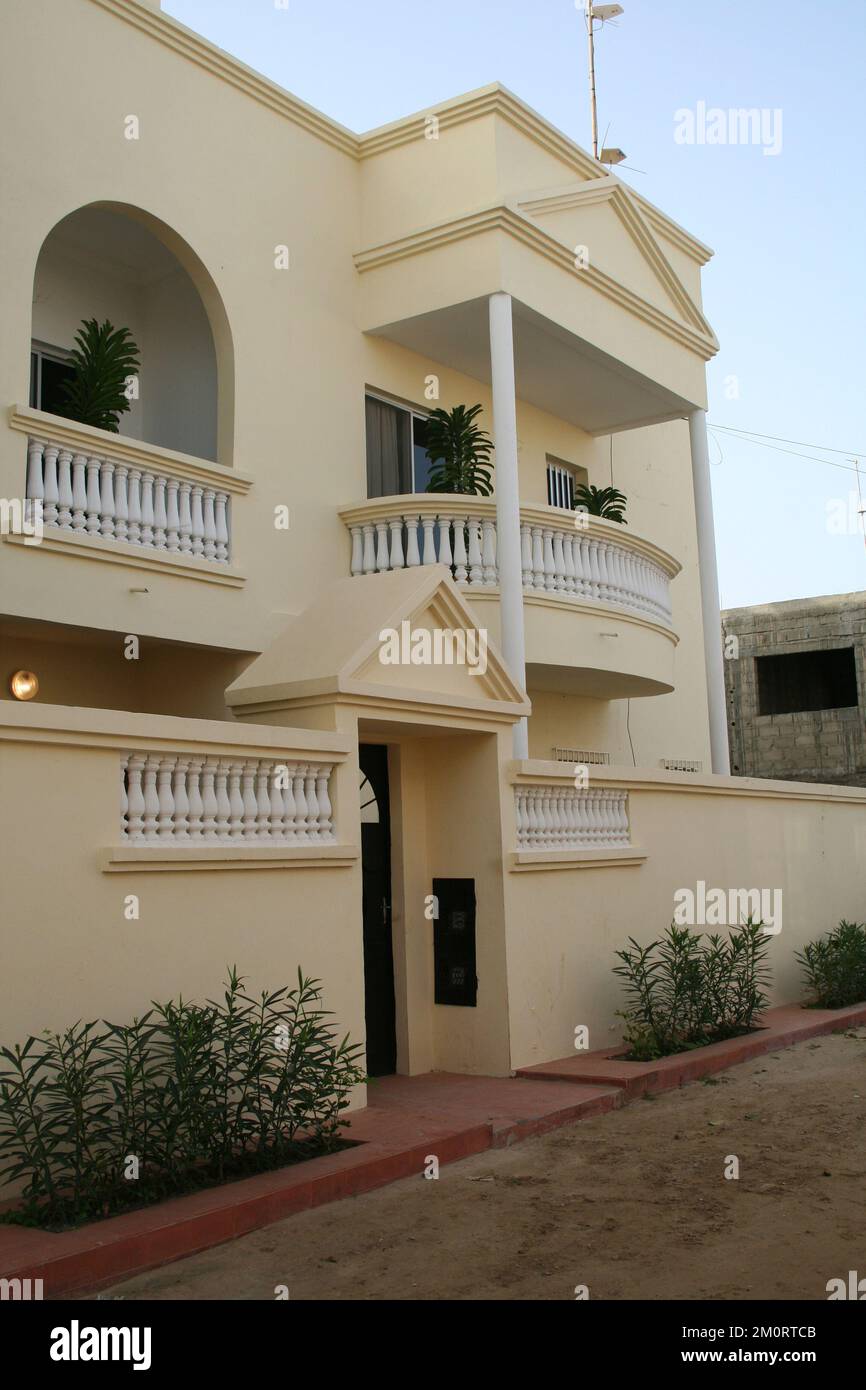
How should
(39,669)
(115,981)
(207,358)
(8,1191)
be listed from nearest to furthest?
(8,1191)
(115,981)
(39,669)
(207,358)

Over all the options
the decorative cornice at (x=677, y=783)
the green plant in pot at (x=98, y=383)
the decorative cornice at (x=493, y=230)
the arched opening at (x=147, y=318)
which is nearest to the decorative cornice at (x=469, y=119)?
the decorative cornice at (x=493, y=230)

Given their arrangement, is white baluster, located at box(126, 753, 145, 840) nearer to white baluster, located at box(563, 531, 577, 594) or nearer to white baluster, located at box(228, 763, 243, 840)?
white baluster, located at box(228, 763, 243, 840)

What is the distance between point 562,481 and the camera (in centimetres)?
1611

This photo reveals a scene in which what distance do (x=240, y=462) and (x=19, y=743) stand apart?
561 cm

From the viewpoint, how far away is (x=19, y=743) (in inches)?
233

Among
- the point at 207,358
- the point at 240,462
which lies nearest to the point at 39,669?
the point at 240,462

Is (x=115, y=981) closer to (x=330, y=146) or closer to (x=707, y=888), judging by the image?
(x=707, y=888)

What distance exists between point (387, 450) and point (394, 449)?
4.7 inches

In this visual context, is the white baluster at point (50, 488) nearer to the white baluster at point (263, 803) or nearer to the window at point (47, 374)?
the window at point (47, 374)

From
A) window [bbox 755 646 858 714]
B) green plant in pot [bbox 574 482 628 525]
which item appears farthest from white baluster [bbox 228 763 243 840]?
window [bbox 755 646 858 714]

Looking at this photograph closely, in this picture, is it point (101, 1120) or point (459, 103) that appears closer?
point (101, 1120)

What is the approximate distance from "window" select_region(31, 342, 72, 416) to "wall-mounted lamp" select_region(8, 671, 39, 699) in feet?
7.64

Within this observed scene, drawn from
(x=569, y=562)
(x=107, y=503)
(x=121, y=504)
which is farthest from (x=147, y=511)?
(x=569, y=562)

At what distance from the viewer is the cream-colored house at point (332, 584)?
22.7 ft
